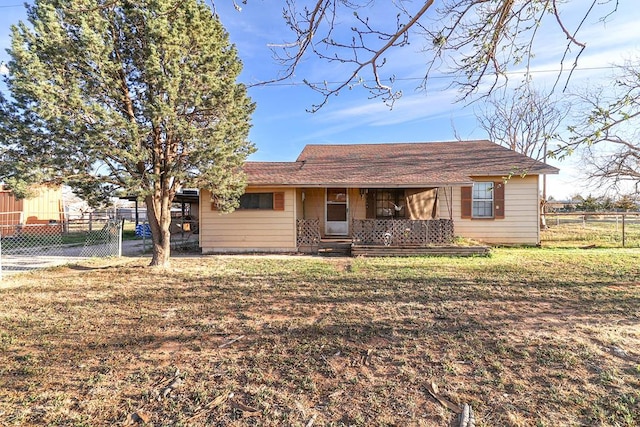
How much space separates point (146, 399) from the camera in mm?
2639

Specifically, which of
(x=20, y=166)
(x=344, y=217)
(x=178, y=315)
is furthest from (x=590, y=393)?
(x=344, y=217)

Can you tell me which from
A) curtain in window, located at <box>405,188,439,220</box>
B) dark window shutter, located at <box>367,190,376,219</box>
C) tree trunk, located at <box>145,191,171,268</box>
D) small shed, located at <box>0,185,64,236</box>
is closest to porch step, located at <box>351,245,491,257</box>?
curtain in window, located at <box>405,188,439,220</box>

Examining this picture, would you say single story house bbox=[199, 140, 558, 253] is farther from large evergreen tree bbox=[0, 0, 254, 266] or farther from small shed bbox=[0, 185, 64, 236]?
small shed bbox=[0, 185, 64, 236]

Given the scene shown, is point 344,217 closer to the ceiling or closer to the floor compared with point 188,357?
closer to the ceiling

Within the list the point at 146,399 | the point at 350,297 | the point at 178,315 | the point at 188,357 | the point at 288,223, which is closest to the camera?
the point at 146,399

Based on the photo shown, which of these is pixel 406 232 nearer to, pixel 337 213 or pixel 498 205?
pixel 337 213

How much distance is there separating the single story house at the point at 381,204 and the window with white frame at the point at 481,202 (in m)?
0.03

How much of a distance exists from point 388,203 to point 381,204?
26 centimetres

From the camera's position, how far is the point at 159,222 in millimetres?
8086

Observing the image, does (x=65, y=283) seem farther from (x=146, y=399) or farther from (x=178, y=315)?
(x=146, y=399)

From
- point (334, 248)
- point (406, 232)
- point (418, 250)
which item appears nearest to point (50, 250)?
point (334, 248)

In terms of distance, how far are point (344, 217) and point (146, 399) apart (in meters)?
10.2

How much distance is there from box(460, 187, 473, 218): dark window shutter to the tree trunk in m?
9.60

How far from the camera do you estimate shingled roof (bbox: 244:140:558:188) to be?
10.7m
